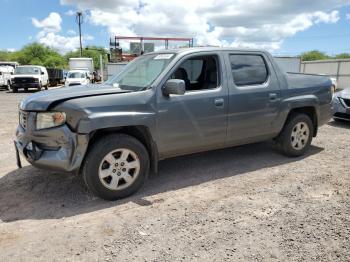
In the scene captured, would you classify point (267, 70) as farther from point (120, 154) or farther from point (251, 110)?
point (120, 154)

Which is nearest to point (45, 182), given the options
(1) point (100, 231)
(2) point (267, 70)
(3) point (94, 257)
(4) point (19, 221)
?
(4) point (19, 221)

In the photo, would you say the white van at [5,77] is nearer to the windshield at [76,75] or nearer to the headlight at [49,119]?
the windshield at [76,75]

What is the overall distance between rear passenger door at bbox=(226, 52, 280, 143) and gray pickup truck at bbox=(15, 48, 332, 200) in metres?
0.01

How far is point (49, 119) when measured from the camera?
12.7 feet

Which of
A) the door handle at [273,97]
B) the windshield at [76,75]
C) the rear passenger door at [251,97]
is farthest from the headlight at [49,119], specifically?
the windshield at [76,75]

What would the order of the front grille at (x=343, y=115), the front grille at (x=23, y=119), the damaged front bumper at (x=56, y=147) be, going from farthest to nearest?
the front grille at (x=343, y=115), the front grille at (x=23, y=119), the damaged front bumper at (x=56, y=147)

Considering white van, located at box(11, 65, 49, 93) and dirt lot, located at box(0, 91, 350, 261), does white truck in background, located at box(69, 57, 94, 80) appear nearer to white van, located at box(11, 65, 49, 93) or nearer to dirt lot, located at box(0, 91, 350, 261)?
white van, located at box(11, 65, 49, 93)

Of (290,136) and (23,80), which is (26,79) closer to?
(23,80)

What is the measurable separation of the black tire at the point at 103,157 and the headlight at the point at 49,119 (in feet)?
1.52

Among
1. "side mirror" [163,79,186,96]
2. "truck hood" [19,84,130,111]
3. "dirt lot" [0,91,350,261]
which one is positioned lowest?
"dirt lot" [0,91,350,261]

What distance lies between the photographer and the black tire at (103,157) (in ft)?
12.8

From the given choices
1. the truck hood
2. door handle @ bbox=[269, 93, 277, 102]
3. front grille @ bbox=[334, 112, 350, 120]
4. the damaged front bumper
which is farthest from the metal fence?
the damaged front bumper

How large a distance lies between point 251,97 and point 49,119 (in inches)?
111

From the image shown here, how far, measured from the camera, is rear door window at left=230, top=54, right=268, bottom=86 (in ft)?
16.3
